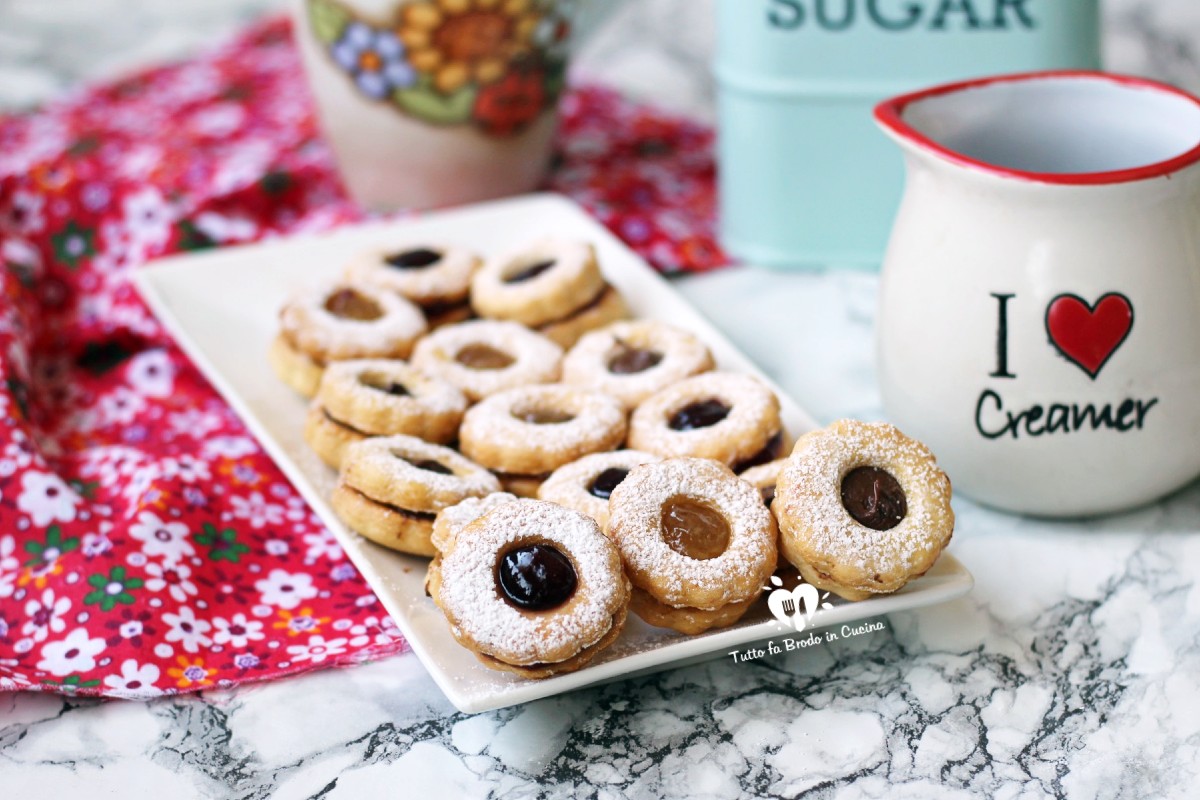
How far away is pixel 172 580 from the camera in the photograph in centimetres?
77

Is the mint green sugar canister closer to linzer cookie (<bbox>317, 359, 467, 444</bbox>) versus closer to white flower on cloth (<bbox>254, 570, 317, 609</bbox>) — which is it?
linzer cookie (<bbox>317, 359, 467, 444</bbox>)

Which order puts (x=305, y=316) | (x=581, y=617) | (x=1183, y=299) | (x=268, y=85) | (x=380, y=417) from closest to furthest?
(x=581, y=617) → (x=1183, y=299) → (x=380, y=417) → (x=305, y=316) → (x=268, y=85)

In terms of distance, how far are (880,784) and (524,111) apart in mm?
766

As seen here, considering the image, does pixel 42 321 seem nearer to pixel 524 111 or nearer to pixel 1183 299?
pixel 524 111

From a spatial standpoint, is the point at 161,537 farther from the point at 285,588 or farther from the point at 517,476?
the point at 517,476

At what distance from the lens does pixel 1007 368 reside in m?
0.76

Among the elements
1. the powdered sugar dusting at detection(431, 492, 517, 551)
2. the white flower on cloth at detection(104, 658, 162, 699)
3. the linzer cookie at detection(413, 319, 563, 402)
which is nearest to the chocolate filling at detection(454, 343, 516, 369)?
the linzer cookie at detection(413, 319, 563, 402)

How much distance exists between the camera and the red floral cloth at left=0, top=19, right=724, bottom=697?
29.4 inches

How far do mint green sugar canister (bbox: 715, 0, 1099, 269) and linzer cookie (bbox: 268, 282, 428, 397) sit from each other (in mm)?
330

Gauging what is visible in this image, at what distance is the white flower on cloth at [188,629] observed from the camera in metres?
0.74

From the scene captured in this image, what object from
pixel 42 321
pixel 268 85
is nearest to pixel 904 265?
pixel 42 321

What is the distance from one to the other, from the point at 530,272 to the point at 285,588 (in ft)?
1.16

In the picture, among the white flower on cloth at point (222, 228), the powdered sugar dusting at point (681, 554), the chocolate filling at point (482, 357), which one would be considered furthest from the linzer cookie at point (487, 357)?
the white flower on cloth at point (222, 228)

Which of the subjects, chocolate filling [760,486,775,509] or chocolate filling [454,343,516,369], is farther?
chocolate filling [454,343,516,369]
